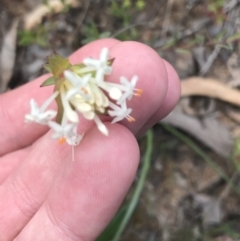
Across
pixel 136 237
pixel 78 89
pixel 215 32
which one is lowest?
pixel 136 237

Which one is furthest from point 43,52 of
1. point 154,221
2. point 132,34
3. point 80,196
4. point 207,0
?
point 80,196

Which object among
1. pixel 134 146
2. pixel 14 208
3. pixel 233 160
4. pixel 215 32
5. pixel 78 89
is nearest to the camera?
pixel 78 89

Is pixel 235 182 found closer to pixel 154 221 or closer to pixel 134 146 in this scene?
pixel 154 221

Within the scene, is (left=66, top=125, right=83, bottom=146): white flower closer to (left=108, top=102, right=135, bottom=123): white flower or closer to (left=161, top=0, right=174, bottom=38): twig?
(left=108, top=102, right=135, bottom=123): white flower

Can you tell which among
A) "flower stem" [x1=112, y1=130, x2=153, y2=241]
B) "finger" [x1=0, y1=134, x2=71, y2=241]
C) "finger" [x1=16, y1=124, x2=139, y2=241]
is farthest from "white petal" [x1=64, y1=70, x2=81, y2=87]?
"flower stem" [x1=112, y1=130, x2=153, y2=241]

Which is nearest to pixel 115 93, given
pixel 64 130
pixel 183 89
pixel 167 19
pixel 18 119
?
pixel 64 130

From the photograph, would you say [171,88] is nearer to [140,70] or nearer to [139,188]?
[140,70]

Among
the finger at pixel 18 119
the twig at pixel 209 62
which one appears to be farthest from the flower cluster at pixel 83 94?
the twig at pixel 209 62

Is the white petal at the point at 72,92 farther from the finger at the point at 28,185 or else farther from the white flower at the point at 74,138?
the finger at the point at 28,185
